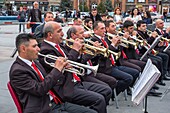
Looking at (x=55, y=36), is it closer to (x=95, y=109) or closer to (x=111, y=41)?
(x=95, y=109)

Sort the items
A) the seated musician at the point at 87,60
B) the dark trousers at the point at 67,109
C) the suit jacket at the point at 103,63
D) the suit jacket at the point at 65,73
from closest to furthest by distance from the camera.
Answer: the dark trousers at the point at 67,109, the suit jacket at the point at 65,73, the seated musician at the point at 87,60, the suit jacket at the point at 103,63

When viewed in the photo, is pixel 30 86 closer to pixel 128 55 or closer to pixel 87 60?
pixel 87 60

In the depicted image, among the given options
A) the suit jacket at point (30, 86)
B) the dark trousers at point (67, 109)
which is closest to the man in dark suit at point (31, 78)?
the suit jacket at point (30, 86)

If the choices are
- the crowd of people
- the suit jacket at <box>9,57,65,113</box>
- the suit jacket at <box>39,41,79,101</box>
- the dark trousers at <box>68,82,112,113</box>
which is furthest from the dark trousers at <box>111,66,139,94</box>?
the suit jacket at <box>9,57,65,113</box>

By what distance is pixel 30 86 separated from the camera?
9.69 ft

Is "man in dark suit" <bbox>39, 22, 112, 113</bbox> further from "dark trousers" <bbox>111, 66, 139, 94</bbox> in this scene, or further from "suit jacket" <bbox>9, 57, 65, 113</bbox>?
"dark trousers" <bbox>111, 66, 139, 94</bbox>

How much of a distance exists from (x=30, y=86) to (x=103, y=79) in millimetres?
2084

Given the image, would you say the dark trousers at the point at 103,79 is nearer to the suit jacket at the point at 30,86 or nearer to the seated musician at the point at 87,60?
the seated musician at the point at 87,60

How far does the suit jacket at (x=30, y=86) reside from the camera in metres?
2.96

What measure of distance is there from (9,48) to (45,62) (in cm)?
793

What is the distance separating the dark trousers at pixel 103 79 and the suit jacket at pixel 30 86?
161cm

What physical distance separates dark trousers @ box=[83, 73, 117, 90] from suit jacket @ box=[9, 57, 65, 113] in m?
1.61

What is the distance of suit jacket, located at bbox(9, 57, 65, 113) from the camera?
296 cm

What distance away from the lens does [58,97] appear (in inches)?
142
